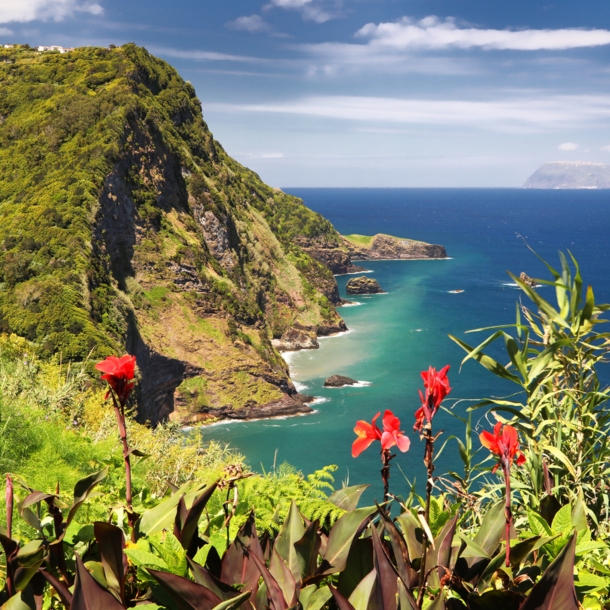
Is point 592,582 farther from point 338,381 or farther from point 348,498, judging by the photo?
point 338,381

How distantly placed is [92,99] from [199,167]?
14963 mm

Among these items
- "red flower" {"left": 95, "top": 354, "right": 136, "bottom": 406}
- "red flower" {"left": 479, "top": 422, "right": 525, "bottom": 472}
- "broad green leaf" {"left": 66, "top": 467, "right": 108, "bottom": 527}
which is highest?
"red flower" {"left": 95, "top": 354, "right": 136, "bottom": 406}

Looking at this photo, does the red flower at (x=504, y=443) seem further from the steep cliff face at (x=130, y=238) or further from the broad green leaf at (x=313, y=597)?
the steep cliff face at (x=130, y=238)

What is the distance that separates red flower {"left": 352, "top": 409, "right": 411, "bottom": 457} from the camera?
2.75 m

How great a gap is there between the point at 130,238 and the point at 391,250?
319 ft

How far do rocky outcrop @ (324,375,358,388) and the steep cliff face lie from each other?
15.1 feet

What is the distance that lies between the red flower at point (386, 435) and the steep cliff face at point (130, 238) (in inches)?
1508

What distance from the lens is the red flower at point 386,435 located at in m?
2.75

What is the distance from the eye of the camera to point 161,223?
2355 inches

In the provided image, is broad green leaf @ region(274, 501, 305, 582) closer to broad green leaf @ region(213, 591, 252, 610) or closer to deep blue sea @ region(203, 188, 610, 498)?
broad green leaf @ region(213, 591, 252, 610)

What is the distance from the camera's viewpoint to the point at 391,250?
14612 centimetres

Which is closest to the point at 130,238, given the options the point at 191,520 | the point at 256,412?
the point at 256,412

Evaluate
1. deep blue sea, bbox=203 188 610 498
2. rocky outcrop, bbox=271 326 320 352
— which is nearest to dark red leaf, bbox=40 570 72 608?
deep blue sea, bbox=203 188 610 498

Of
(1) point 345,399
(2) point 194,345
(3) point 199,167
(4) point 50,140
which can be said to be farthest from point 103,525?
(3) point 199,167
